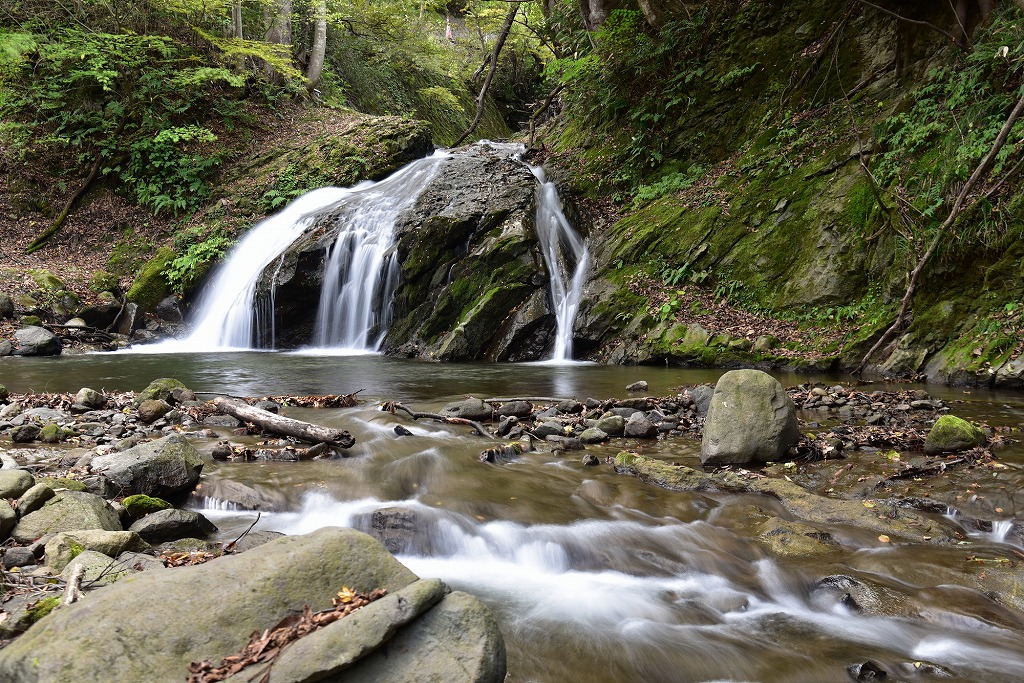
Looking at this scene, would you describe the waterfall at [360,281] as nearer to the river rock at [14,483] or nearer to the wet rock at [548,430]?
the wet rock at [548,430]

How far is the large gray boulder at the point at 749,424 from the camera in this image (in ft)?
17.8

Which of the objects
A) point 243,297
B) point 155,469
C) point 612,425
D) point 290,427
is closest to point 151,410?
point 290,427

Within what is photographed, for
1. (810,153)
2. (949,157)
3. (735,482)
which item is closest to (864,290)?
(949,157)

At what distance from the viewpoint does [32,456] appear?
5043mm

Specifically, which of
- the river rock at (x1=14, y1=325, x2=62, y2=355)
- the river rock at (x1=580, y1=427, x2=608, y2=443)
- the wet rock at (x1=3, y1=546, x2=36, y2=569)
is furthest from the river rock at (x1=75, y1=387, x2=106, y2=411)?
the river rock at (x1=14, y1=325, x2=62, y2=355)

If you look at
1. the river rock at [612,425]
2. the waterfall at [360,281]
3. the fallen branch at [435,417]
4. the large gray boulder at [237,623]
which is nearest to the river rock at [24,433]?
the fallen branch at [435,417]

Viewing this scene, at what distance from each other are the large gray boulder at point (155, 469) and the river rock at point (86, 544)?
1077mm

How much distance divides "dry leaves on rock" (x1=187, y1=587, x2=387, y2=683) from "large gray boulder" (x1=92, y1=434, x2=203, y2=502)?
8.70ft

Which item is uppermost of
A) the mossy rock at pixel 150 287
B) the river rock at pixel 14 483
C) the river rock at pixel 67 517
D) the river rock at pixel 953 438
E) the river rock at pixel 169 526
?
the mossy rock at pixel 150 287

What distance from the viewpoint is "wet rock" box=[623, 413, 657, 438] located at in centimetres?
657

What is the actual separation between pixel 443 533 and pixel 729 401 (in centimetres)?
280

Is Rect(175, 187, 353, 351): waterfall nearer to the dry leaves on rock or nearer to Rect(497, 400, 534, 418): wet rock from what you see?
Rect(497, 400, 534, 418): wet rock

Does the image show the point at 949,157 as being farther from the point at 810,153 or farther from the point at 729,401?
the point at 729,401

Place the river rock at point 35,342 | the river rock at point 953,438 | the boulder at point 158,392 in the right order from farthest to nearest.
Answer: the river rock at point 35,342 < the boulder at point 158,392 < the river rock at point 953,438
